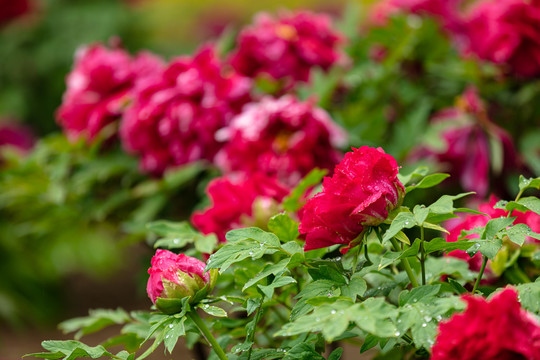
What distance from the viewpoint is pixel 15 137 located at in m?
2.38

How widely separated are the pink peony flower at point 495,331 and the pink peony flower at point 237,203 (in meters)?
0.38

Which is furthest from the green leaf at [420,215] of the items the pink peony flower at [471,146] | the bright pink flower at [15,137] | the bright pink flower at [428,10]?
Answer: the bright pink flower at [15,137]

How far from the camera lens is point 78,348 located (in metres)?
0.51

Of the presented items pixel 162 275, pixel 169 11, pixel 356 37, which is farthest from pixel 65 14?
pixel 162 275

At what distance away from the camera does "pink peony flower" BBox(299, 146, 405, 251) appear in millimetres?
518

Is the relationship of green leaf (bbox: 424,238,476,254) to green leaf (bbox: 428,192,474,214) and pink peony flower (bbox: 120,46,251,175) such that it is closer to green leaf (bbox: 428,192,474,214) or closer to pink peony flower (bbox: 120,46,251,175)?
green leaf (bbox: 428,192,474,214)

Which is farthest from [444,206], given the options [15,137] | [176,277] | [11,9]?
[11,9]

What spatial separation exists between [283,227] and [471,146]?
26.0 inches

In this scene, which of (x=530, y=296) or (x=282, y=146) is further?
(x=282, y=146)

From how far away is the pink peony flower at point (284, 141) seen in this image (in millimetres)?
946

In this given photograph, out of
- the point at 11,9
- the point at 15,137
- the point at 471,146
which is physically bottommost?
the point at 471,146

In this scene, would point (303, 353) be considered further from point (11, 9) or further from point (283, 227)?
point (11, 9)

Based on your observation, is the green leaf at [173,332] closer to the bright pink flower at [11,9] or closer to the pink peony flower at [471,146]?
the pink peony flower at [471,146]

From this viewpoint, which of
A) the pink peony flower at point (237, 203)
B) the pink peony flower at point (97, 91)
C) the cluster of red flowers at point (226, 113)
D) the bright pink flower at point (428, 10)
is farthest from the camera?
the bright pink flower at point (428, 10)
